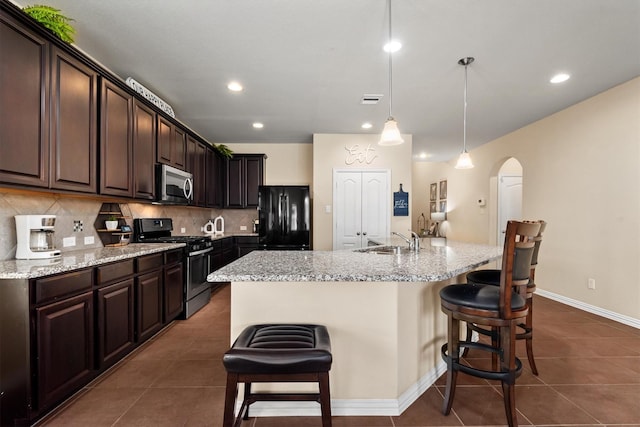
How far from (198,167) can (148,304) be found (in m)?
2.29

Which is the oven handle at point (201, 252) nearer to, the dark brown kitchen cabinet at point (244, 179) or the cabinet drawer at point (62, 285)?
the cabinet drawer at point (62, 285)

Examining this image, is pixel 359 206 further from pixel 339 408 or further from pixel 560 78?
pixel 339 408

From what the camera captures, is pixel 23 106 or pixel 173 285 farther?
pixel 173 285

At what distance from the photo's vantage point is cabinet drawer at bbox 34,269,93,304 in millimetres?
1575

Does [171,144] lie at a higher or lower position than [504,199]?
higher

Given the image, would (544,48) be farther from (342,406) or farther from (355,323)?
(342,406)

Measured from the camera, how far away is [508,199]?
17.4 ft

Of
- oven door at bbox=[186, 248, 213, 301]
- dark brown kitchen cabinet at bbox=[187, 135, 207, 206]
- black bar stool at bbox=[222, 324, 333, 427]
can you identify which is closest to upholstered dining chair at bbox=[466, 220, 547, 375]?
black bar stool at bbox=[222, 324, 333, 427]

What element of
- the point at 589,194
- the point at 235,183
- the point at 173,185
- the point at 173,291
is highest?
the point at 235,183

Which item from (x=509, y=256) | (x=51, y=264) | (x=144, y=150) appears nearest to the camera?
(x=509, y=256)

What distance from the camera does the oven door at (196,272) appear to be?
3.37 m

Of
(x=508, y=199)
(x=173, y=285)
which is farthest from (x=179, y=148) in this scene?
(x=508, y=199)

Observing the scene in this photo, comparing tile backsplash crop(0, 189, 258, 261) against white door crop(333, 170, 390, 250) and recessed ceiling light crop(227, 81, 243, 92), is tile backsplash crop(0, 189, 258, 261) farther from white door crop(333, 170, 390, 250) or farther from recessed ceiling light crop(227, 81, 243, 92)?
white door crop(333, 170, 390, 250)

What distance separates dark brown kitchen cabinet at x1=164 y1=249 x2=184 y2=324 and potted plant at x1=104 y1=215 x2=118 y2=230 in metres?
0.54
